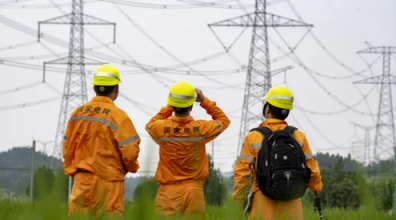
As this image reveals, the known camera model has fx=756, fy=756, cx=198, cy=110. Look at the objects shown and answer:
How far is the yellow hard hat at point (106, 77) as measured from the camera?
287 inches

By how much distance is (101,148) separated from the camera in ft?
23.0

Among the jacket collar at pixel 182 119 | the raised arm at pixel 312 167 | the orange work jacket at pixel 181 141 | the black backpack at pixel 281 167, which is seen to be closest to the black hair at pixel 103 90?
the orange work jacket at pixel 181 141

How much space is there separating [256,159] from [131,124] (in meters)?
1.26

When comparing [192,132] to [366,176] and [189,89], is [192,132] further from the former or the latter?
[366,176]

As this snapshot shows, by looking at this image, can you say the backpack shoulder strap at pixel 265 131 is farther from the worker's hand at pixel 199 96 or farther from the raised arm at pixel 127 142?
the worker's hand at pixel 199 96

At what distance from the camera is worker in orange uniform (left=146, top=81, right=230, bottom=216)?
794 centimetres

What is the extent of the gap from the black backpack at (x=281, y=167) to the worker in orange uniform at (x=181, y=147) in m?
1.50

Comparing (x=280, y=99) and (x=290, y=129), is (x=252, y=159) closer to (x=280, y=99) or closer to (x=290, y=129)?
(x=290, y=129)

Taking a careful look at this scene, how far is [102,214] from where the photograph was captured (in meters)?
2.90

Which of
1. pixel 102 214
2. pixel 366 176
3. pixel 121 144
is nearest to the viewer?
pixel 366 176

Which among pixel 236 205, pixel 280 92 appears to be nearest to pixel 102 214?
pixel 236 205

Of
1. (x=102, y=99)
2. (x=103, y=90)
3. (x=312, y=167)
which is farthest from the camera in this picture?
(x=103, y=90)

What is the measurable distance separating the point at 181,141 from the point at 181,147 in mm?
64

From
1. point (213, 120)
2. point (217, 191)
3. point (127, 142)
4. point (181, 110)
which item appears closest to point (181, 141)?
point (181, 110)
